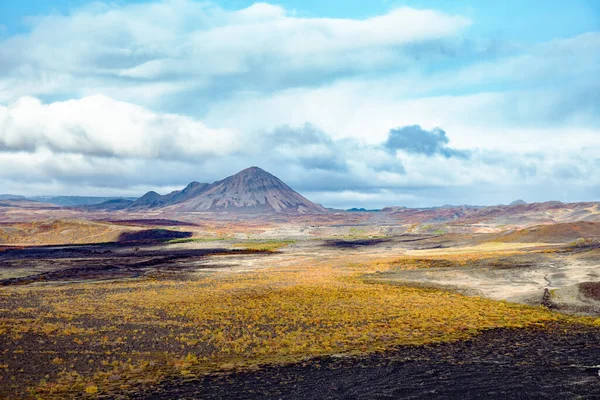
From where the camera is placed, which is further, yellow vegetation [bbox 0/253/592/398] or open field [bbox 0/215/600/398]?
yellow vegetation [bbox 0/253/592/398]

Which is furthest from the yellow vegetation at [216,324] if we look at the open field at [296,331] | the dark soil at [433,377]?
the dark soil at [433,377]

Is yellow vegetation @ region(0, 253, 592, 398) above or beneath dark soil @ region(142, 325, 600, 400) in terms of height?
beneath

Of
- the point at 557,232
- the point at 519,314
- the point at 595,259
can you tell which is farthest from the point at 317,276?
the point at 557,232

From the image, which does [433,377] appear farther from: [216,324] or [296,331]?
[216,324]

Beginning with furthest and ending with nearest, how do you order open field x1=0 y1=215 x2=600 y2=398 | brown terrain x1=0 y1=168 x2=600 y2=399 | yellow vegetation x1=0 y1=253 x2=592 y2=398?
1. yellow vegetation x1=0 y1=253 x2=592 y2=398
2. open field x1=0 y1=215 x2=600 y2=398
3. brown terrain x1=0 y1=168 x2=600 y2=399

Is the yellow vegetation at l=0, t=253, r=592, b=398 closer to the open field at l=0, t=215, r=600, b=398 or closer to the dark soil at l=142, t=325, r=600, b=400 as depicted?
the open field at l=0, t=215, r=600, b=398

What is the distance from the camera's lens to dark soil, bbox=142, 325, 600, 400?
16891 millimetres

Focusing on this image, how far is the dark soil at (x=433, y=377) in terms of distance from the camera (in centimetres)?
1689

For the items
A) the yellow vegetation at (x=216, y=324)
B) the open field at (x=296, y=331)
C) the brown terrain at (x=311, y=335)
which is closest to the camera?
the brown terrain at (x=311, y=335)

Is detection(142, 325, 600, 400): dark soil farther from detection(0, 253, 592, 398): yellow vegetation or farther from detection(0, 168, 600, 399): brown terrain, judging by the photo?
detection(0, 253, 592, 398): yellow vegetation

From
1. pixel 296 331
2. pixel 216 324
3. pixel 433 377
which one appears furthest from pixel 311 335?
pixel 433 377

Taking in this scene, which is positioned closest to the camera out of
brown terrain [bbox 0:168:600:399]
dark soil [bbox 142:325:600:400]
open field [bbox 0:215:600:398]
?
dark soil [bbox 142:325:600:400]

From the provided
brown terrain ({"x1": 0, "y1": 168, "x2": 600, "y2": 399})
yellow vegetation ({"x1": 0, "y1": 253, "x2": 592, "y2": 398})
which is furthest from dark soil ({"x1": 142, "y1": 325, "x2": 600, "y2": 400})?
yellow vegetation ({"x1": 0, "y1": 253, "x2": 592, "y2": 398})

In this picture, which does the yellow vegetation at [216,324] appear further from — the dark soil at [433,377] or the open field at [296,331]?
the dark soil at [433,377]
